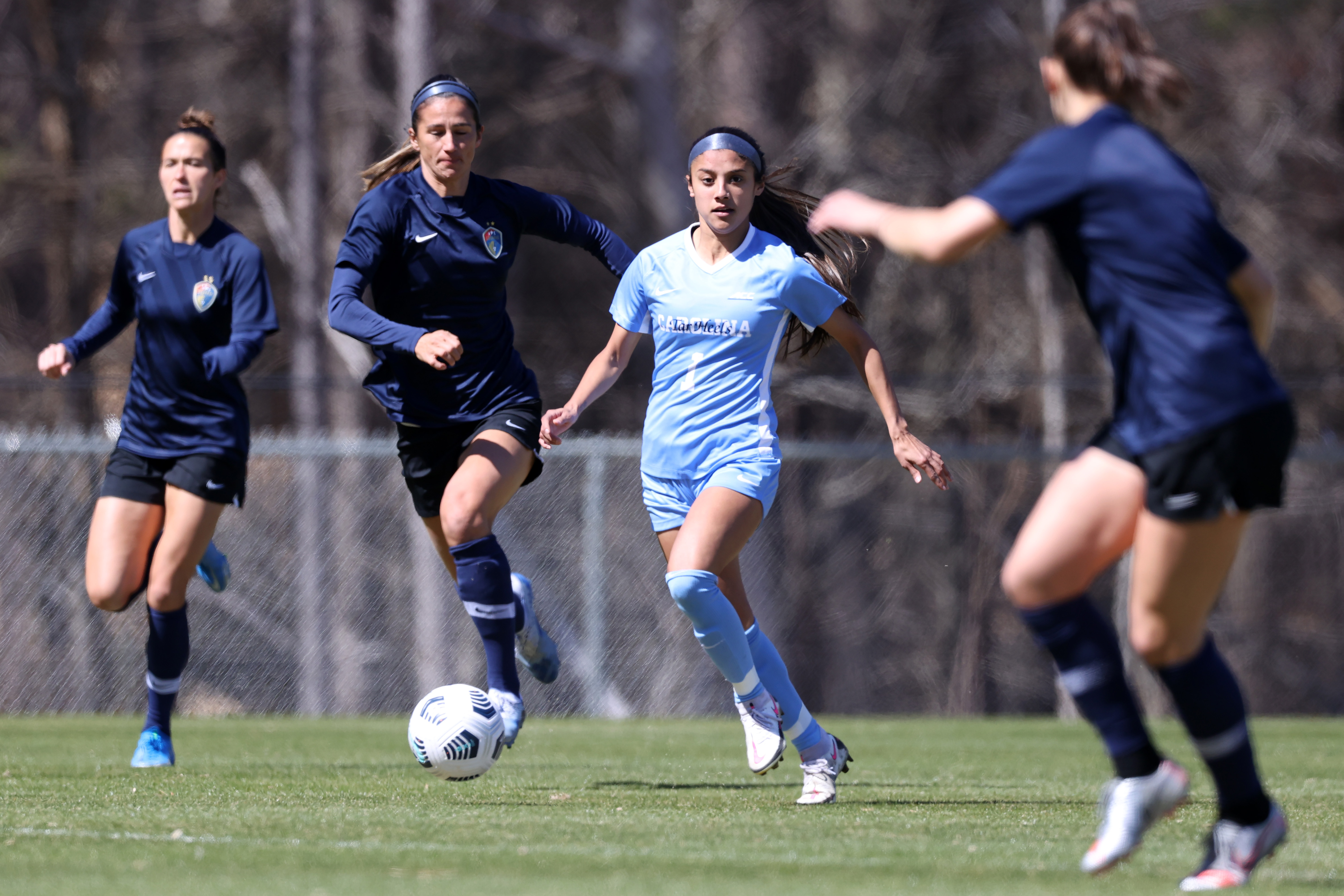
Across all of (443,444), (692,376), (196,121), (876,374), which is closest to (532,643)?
(443,444)

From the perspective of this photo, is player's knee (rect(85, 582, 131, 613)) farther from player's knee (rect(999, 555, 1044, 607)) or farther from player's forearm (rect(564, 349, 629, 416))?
player's knee (rect(999, 555, 1044, 607))

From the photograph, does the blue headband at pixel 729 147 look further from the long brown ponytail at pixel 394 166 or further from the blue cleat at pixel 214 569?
the blue cleat at pixel 214 569

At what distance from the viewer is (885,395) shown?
5645 mm

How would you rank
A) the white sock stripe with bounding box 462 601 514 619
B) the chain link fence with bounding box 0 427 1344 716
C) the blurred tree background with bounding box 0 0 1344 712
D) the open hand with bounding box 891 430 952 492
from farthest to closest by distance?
the blurred tree background with bounding box 0 0 1344 712 → the chain link fence with bounding box 0 427 1344 716 → the white sock stripe with bounding box 462 601 514 619 → the open hand with bounding box 891 430 952 492

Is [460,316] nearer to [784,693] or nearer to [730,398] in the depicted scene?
[730,398]

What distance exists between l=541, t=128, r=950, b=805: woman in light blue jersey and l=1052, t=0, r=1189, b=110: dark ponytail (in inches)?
66.6

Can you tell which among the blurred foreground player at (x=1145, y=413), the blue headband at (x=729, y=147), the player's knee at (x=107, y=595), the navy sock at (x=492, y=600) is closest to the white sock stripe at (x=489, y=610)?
the navy sock at (x=492, y=600)

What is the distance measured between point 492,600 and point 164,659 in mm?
1573

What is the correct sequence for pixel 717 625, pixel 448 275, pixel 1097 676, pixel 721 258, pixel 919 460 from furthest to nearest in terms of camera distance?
pixel 448 275, pixel 721 258, pixel 717 625, pixel 919 460, pixel 1097 676

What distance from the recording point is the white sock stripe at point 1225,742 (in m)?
3.94

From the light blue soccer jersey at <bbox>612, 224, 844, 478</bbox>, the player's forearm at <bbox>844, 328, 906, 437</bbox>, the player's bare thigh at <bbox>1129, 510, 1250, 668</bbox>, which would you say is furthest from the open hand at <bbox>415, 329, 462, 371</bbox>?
the player's bare thigh at <bbox>1129, 510, 1250, 668</bbox>

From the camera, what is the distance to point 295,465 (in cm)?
1291

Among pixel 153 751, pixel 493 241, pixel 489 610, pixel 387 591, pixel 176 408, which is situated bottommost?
pixel 387 591

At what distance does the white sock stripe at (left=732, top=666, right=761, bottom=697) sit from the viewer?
18.6ft
